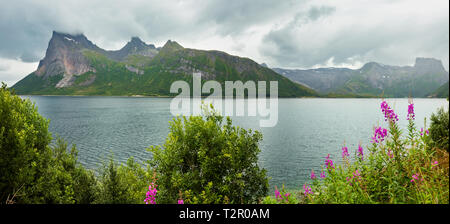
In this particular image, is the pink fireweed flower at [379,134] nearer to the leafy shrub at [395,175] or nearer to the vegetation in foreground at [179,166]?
the leafy shrub at [395,175]

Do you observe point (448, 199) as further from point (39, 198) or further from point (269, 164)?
point (269, 164)

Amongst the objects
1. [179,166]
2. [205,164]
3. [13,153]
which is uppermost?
[13,153]

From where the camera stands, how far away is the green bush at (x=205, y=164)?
54.4ft

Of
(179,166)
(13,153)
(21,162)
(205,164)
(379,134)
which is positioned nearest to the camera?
(379,134)

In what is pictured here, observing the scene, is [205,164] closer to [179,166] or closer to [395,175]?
[179,166]

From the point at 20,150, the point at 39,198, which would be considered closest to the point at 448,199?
the point at 20,150

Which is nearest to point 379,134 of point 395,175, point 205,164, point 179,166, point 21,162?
point 395,175

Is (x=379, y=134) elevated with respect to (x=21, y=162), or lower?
elevated

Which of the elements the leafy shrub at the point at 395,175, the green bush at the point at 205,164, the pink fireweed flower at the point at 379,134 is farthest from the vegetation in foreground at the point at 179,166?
the leafy shrub at the point at 395,175

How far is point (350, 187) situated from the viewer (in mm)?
7164

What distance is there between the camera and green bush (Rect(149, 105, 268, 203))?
54.4 ft

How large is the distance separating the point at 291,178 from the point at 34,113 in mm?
38939

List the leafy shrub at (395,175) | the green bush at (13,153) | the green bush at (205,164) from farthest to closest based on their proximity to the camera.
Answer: the green bush at (205,164), the green bush at (13,153), the leafy shrub at (395,175)

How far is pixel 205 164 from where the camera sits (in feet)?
55.5
